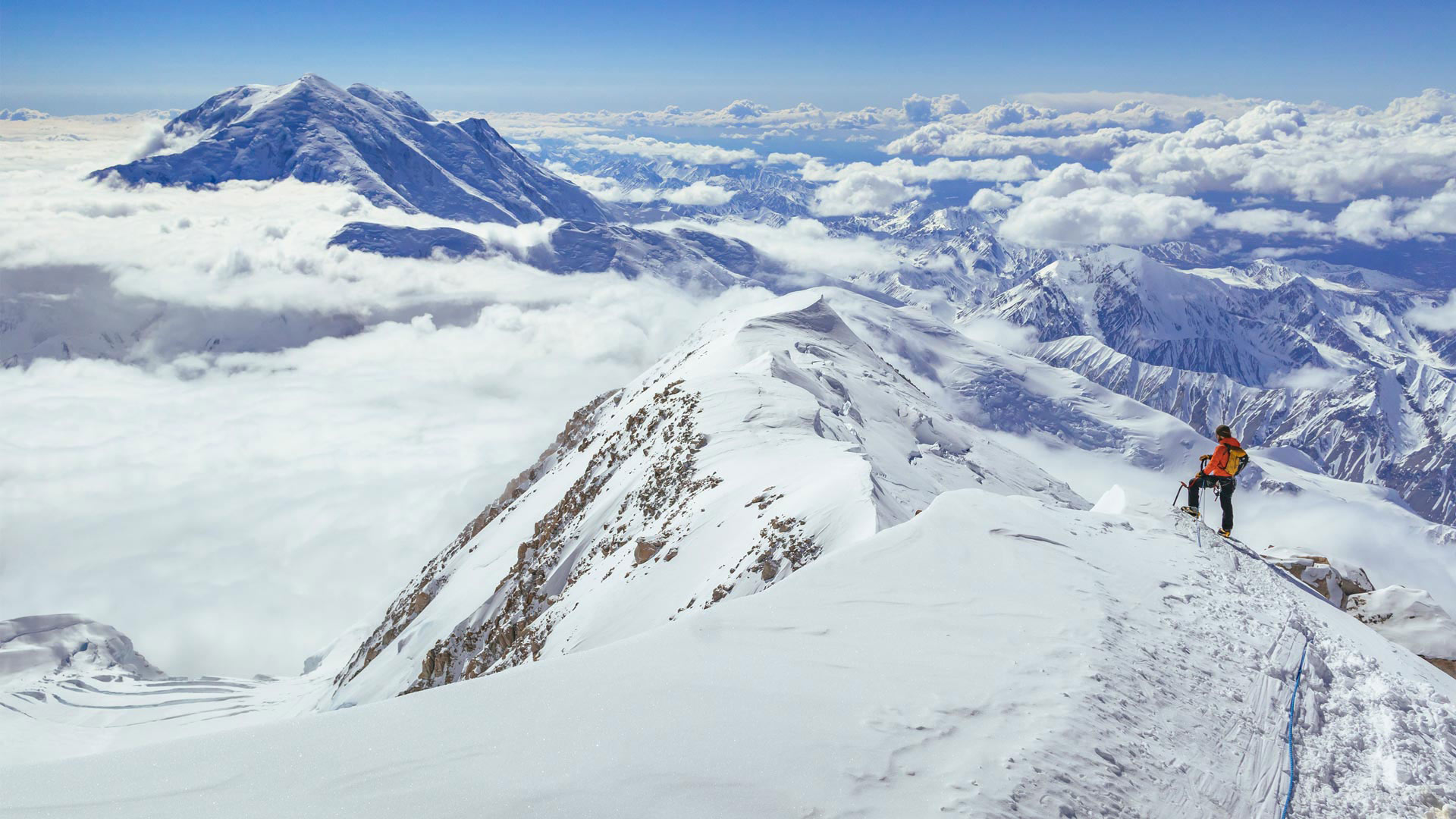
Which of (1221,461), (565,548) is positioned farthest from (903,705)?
(565,548)

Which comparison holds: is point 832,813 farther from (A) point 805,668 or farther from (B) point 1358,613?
(B) point 1358,613

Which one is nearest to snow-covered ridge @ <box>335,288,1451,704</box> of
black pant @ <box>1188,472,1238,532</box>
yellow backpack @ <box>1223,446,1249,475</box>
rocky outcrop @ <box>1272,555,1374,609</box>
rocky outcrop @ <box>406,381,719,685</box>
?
rocky outcrop @ <box>406,381,719,685</box>

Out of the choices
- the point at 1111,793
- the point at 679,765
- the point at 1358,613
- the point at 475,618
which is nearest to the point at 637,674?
the point at 679,765

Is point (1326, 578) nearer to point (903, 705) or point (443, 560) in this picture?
point (903, 705)

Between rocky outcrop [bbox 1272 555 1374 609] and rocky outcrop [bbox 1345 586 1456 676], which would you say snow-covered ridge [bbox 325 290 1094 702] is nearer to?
rocky outcrop [bbox 1272 555 1374 609]

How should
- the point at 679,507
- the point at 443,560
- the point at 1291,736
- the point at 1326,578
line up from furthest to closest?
the point at 443,560, the point at 679,507, the point at 1326,578, the point at 1291,736
